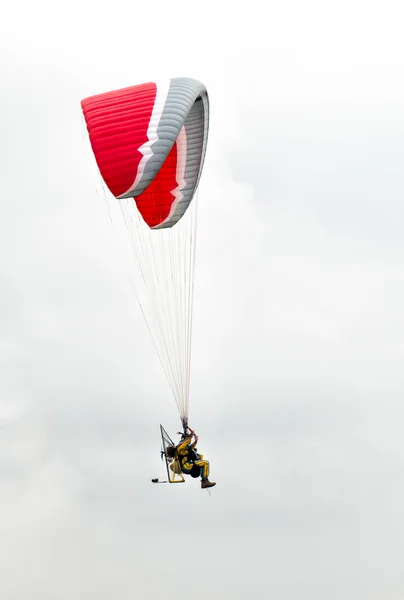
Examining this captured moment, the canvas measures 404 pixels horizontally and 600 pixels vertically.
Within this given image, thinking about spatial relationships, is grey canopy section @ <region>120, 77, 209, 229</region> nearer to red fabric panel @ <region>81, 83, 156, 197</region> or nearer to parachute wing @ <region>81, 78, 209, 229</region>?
parachute wing @ <region>81, 78, 209, 229</region>

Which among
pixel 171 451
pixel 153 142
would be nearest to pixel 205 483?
pixel 171 451

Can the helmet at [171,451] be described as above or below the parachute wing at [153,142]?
below

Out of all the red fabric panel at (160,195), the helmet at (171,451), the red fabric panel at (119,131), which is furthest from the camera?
the red fabric panel at (160,195)

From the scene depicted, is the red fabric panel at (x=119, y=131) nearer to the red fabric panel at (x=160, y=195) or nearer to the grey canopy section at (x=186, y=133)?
the grey canopy section at (x=186, y=133)

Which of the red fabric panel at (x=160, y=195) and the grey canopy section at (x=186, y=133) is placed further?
the red fabric panel at (x=160, y=195)

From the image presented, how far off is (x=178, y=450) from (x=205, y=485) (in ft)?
3.90

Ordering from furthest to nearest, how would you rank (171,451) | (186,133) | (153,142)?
1. (186,133)
2. (171,451)
3. (153,142)

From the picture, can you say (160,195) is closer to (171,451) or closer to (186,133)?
(186,133)

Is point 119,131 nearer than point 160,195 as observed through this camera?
Yes

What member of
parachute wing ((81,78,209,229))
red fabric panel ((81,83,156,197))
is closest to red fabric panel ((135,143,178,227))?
parachute wing ((81,78,209,229))

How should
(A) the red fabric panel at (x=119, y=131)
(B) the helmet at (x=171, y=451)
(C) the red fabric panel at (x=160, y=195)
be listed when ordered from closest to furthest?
(A) the red fabric panel at (x=119, y=131) < (B) the helmet at (x=171, y=451) < (C) the red fabric panel at (x=160, y=195)

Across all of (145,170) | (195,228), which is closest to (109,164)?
(145,170)

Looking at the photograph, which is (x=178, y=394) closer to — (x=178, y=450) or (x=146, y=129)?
(x=178, y=450)

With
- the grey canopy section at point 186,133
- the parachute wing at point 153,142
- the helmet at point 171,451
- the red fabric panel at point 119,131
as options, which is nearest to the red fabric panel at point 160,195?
the parachute wing at point 153,142
